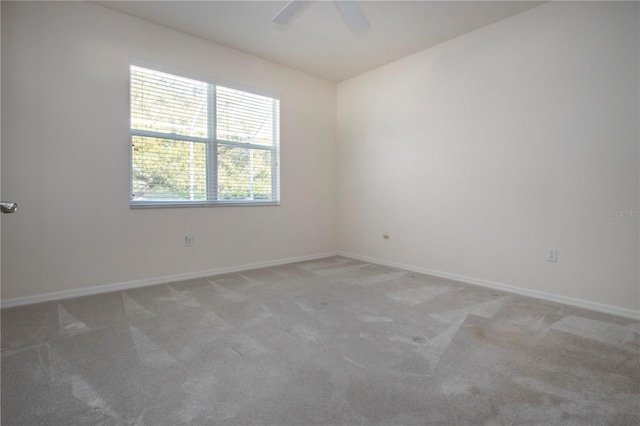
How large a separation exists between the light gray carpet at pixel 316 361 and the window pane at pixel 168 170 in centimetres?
110

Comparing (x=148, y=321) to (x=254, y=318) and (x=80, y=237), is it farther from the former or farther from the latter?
(x=80, y=237)

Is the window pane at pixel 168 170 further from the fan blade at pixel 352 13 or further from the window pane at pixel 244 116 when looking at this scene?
the fan blade at pixel 352 13

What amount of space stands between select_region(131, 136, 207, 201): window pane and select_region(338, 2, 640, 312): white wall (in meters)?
2.37

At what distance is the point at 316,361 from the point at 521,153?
2.77 metres

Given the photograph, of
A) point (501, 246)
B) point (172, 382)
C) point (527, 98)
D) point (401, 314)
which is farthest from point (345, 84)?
point (172, 382)

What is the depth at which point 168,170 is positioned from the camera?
355 centimetres

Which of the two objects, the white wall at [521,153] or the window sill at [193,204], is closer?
the white wall at [521,153]

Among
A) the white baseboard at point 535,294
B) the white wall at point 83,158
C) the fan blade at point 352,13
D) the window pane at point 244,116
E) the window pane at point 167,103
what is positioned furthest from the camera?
the window pane at point 244,116

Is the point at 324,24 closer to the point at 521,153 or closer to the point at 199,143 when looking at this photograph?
the point at 199,143

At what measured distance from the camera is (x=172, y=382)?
166 centimetres

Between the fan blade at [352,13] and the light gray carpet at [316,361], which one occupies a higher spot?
the fan blade at [352,13]

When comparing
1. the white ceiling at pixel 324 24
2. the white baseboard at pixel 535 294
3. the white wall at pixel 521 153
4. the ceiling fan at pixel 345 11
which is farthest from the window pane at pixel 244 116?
the white baseboard at pixel 535 294

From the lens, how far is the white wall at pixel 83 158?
2.75 meters

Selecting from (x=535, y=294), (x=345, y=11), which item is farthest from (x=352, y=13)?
(x=535, y=294)
